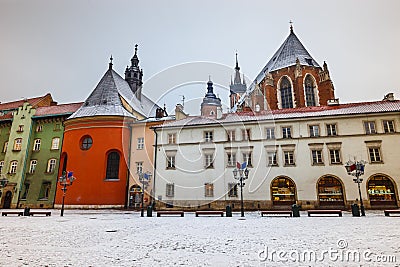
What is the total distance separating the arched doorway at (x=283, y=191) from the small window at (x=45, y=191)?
2797 cm

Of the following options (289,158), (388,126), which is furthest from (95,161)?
(388,126)

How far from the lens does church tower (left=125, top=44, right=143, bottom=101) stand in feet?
154

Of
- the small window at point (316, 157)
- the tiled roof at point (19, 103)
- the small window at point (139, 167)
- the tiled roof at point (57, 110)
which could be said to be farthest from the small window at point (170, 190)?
the tiled roof at point (19, 103)

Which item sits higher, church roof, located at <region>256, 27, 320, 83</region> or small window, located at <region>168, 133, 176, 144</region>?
church roof, located at <region>256, 27, 320, 83</region>

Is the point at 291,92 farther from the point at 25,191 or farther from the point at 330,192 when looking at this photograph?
the point at 25,191

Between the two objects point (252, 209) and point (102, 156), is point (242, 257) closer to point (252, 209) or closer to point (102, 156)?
point (252, 209)

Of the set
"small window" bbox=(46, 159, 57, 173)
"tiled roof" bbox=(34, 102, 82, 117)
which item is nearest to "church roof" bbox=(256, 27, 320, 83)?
"tiled roof" bbox=(34, 102, 82, 117)

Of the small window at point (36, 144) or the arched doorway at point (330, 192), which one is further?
the small window at point (36, 144)

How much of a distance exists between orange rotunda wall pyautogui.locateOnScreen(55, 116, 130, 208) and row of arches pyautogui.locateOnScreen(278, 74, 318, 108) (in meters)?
22.6

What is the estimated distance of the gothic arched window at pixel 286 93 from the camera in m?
38.3

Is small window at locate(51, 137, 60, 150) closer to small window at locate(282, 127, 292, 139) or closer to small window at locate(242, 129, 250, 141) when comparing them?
small window at locate(242, 129, 250, 141)

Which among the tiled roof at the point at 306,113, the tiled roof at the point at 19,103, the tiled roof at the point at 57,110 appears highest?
the tiled roof at the point at 19,103

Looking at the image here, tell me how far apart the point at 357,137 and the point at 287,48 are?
77.0 ft

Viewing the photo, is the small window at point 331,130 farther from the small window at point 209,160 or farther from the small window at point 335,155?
the small window at point 209,160
